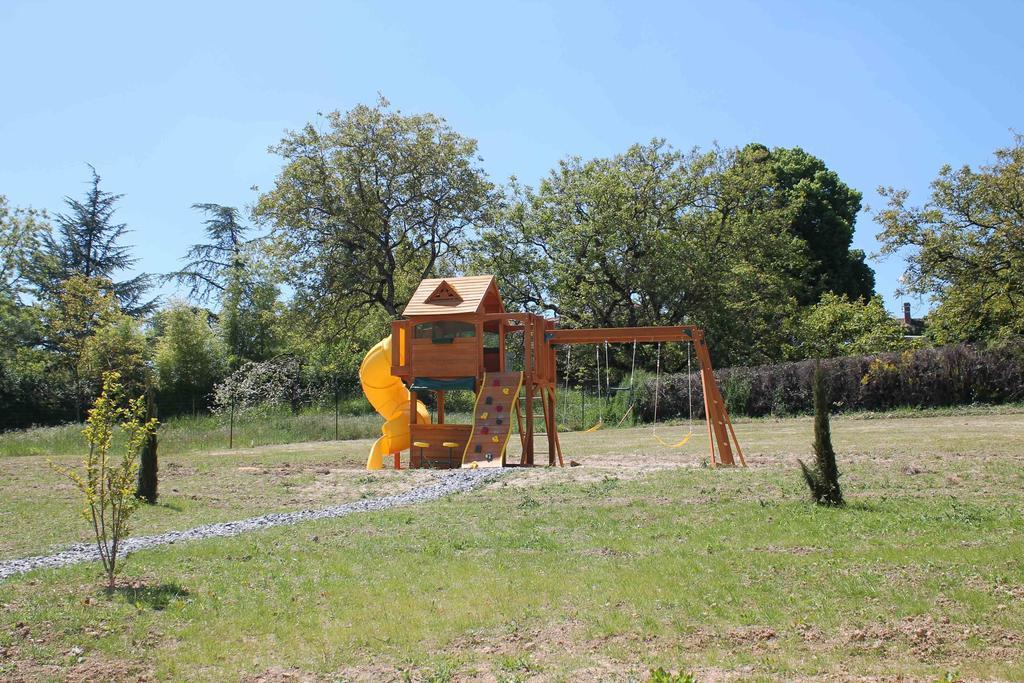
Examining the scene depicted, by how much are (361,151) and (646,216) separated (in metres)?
13.1

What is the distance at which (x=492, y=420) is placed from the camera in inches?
784

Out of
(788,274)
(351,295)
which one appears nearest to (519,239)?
(351,295)

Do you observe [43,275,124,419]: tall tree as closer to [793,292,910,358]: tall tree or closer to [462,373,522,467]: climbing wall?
[462,373,522,467]: climbing wall

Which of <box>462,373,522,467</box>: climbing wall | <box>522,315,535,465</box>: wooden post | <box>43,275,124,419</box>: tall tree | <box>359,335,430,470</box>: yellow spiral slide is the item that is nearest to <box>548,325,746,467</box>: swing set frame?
<box>522,315,535,465</box>: wooden post

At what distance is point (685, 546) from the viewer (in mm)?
9062

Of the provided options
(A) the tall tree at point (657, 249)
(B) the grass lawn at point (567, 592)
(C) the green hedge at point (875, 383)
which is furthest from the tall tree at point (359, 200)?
(B) the grass lawn at point (567, 592)

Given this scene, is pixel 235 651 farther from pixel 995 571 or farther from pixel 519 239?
pixel 519 239

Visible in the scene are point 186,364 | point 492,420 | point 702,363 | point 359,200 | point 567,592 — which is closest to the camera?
point 567,592

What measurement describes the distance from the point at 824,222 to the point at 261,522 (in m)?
48.5

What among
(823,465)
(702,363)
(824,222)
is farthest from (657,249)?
(823,465)

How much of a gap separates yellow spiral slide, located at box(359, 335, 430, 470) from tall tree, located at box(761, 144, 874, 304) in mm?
34250

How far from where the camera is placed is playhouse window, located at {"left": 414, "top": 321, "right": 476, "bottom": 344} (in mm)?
21281

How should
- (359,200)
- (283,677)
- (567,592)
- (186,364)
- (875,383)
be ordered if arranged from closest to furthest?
(283,677)
(567,592)
(875,383)
(359,200)
(186,364)

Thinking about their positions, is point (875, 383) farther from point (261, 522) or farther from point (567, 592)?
point (567, 592)
